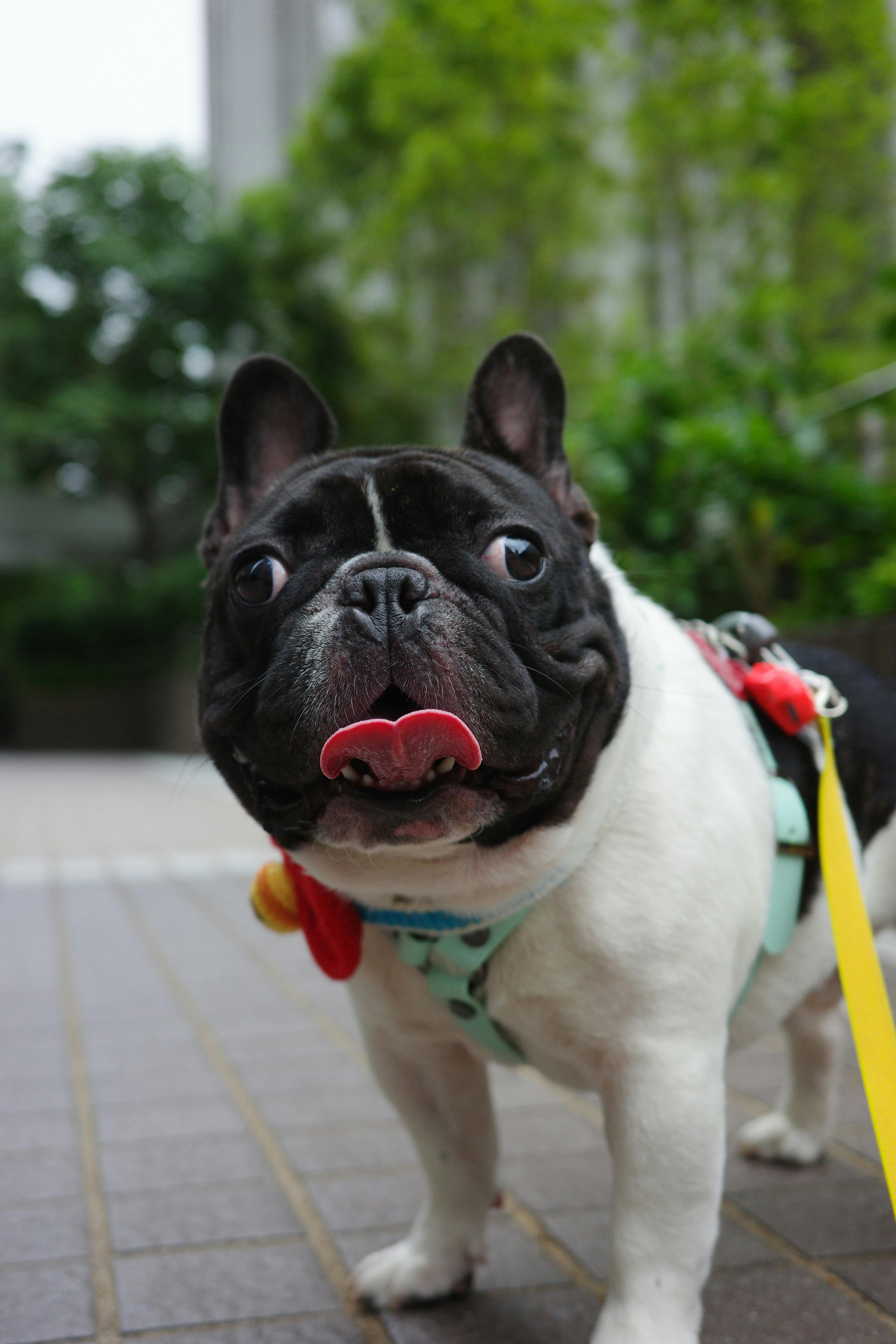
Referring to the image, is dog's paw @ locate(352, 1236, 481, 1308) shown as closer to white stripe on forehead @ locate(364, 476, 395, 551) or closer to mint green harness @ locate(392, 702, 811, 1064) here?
mint green harness @ locate(392, 702, 811, 1064)

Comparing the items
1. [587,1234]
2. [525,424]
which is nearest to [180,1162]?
[587,1234]

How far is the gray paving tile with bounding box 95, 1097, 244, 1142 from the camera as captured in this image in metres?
2.87

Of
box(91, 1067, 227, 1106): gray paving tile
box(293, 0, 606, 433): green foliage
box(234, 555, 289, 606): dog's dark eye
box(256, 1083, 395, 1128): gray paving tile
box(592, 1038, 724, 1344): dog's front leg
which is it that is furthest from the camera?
box(293, 0, 606, 433): green foliage

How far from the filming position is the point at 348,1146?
277 centimetres

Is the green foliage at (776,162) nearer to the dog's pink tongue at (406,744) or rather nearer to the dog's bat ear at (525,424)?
the dog's bat ear at (525,424)

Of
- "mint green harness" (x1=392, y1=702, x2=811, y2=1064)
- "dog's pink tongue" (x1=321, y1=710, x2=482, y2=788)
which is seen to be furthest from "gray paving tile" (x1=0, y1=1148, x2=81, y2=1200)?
A: "dog's pink tongue" (x1=321, y1=710, x2=482, y2=788)

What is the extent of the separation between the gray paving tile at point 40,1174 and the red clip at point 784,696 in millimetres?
1717

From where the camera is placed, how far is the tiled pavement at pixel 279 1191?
76.6 inches

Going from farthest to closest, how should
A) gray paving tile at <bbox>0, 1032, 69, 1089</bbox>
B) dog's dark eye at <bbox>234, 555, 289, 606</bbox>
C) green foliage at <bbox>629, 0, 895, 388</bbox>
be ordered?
green foliage at <bbox>629, 0, 895, 388</bbox> → gray paving tile at <bbox>0, 1032, 69, 1089</bbox> → dog's dark eye at <bbox>234, 555, 289, 606</bbox>

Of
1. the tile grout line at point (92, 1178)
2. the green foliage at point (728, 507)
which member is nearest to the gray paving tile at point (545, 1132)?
the tile grout line at point (92, 1178)

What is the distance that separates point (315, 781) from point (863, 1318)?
1.23m

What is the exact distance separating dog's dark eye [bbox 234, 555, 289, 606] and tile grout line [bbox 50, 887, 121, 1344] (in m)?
1.18

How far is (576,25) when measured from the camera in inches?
512

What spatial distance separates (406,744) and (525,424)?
0.70 metres
